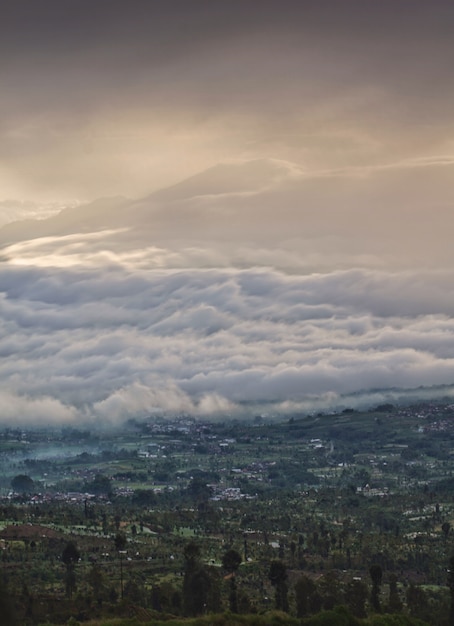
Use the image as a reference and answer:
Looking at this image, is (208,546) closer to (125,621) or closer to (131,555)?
(131,555)

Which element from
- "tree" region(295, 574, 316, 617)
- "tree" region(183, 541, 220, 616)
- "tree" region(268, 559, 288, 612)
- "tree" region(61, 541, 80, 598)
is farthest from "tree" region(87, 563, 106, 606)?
"tree" region(295, 574, 316, 617)

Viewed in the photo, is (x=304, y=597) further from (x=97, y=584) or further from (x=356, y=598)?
(x=97, y=584)

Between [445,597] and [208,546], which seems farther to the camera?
[208,546]

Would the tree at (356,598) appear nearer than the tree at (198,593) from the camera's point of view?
No

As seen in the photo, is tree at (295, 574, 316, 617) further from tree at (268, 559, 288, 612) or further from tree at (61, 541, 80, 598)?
tree at (61, 541, 80, 598)

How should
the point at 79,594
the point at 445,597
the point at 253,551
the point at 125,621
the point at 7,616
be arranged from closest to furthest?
1. the point at 7,616
2. the point at 125,621
3. the point at 79,594
4. the point at 445,597
5. the point at 253,551

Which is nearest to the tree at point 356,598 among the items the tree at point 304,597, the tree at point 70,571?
the tree at point 304,597

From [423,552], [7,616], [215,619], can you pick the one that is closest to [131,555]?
[423,552]

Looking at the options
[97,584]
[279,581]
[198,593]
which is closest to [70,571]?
[97,584]

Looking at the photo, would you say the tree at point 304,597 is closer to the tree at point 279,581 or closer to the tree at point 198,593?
the tree at point 279,581

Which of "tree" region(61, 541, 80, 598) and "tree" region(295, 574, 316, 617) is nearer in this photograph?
"tree" region(295, 574, 316, 617)

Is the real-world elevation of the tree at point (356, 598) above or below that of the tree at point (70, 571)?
below
